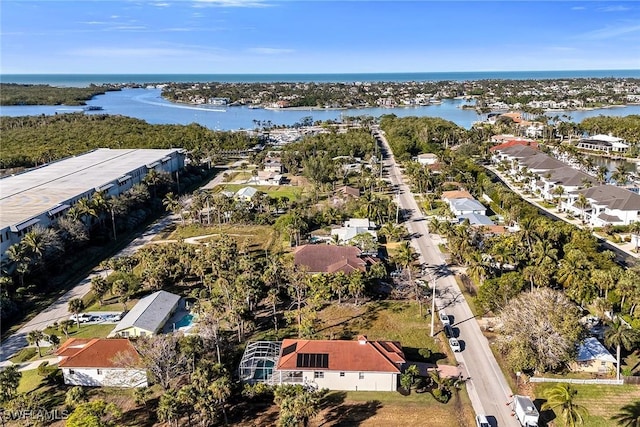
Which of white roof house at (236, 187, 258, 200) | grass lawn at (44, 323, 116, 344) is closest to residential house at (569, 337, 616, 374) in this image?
grass lawn at (44, 323, 116, 344)

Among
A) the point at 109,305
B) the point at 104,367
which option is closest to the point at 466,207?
the point at 109,305

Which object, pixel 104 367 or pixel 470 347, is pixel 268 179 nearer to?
pixel 470 347

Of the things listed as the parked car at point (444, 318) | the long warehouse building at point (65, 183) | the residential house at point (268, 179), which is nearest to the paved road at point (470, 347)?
the parked car at point (444, 318)

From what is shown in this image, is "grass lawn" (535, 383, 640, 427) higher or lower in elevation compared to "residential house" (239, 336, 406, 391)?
lower

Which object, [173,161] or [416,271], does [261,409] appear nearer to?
[416,271]

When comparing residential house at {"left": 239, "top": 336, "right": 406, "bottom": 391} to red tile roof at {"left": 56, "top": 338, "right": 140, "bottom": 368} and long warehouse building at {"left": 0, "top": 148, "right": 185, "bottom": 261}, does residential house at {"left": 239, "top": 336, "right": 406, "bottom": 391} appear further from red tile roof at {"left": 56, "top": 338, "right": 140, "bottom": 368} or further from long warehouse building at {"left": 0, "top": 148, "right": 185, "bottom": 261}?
long warehouse building at {"left": 0, "top": 148, "right": 185, "bottom": 261}

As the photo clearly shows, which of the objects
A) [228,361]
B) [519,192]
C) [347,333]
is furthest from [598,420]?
[519,192]
